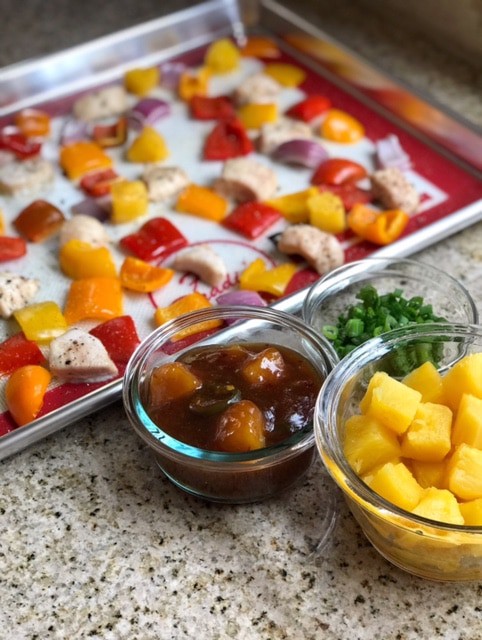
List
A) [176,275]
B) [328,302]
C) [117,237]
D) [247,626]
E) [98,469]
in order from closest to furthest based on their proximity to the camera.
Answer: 1. [247,626]
2. [98,469]
3. [328,302]
4. [176,275]
5. [117,237]

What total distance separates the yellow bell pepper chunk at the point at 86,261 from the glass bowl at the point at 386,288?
0.41m

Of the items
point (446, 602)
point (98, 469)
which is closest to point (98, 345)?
point (98, 469)

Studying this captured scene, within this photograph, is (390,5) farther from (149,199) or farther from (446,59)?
(149,199)

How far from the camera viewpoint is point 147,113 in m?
2.02

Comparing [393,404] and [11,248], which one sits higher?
[393,404]

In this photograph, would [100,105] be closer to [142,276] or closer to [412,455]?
[142,276]

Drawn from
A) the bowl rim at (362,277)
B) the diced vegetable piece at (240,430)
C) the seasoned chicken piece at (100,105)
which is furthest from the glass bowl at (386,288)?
the seasoned chicken piece at (100,105)

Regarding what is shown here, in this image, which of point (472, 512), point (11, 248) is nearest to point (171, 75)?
point (11, 248)

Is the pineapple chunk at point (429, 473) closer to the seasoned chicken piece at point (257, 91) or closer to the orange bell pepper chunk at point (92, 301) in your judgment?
the orange bell pepper chunk at point (92, 301)

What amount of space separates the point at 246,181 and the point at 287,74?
1.75ft

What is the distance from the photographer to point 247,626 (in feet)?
3.53

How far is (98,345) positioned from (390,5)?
4.91ft

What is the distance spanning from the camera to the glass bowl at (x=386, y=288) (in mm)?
1441

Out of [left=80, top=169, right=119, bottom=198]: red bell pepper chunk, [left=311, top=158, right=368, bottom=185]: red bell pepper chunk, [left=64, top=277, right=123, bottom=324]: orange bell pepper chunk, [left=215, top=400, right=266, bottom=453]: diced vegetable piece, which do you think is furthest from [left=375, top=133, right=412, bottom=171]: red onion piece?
[left=215, top=400, right=266, bottom=453]: diced vegetable piece
